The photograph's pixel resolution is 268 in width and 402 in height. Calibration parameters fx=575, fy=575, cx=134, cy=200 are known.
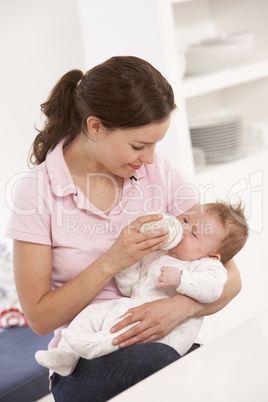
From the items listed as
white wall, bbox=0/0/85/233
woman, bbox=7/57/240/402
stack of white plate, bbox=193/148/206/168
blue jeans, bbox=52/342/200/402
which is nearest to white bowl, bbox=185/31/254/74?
stack of white plate, bbox=193/148/206/168

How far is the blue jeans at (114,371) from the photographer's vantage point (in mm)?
1384

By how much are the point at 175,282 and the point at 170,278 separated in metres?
0.02

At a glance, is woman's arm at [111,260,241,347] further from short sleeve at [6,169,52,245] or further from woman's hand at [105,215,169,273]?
short sleeve at [6,169,52,245]

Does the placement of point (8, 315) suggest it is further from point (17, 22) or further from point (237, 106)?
point (237, 106)

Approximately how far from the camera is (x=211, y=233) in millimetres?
1649

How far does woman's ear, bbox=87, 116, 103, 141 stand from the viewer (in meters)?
1.56

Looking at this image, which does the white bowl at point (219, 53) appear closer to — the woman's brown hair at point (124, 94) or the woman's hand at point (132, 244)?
the woman's brown hair at point (124, 94)

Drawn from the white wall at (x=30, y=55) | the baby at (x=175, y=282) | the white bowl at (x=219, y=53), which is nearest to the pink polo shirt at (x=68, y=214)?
the baby at (x=175, y=282)

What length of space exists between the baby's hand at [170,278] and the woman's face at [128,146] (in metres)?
0.31

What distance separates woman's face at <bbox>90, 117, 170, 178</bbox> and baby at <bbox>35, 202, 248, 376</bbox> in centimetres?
25

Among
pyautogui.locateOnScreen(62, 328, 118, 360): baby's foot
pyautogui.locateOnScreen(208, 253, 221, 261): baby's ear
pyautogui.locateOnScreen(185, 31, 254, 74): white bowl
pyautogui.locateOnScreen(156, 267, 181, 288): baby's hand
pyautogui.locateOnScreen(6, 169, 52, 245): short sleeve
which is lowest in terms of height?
pyautogui.locateOnScreen(62, 328, 118, 360): baby's foot

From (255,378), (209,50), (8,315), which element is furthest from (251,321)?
(209,50)

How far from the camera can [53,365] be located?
4.79 ft

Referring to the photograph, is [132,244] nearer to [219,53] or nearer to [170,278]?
[170,278]
